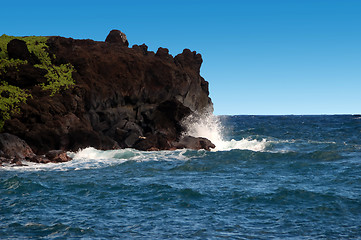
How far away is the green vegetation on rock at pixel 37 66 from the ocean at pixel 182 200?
7714mm

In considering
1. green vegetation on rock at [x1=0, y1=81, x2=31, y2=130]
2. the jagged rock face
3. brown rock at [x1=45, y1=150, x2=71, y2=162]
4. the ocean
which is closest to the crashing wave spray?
the jagged rock face

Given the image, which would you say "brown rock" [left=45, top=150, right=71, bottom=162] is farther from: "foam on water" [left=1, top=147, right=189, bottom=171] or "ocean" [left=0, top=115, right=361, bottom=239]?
"ocean" [left=0, top=115, right=361, bottom=239]

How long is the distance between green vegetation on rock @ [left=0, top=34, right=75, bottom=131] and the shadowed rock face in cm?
61

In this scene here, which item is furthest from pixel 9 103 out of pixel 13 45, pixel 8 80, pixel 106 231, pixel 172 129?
pixel 106 231

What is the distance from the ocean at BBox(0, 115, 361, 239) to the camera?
44.5 feet

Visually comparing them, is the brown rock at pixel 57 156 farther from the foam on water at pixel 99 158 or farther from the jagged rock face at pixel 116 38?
the jagged rock face at pixel 116 38

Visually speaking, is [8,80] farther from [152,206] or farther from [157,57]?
[152,206]

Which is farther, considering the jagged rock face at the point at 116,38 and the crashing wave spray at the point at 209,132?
the jagged rock face at the point at 116,38

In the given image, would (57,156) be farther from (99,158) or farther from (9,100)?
(9,100)

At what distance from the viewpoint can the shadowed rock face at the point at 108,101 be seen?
110 ft

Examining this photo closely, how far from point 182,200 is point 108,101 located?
2417cm

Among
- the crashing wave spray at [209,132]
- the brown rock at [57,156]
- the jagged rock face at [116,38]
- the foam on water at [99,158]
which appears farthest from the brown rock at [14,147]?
the jagged rock face at [116,38]

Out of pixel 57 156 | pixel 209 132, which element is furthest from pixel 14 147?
pixel 209 132

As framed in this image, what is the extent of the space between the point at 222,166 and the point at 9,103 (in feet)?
57.2
